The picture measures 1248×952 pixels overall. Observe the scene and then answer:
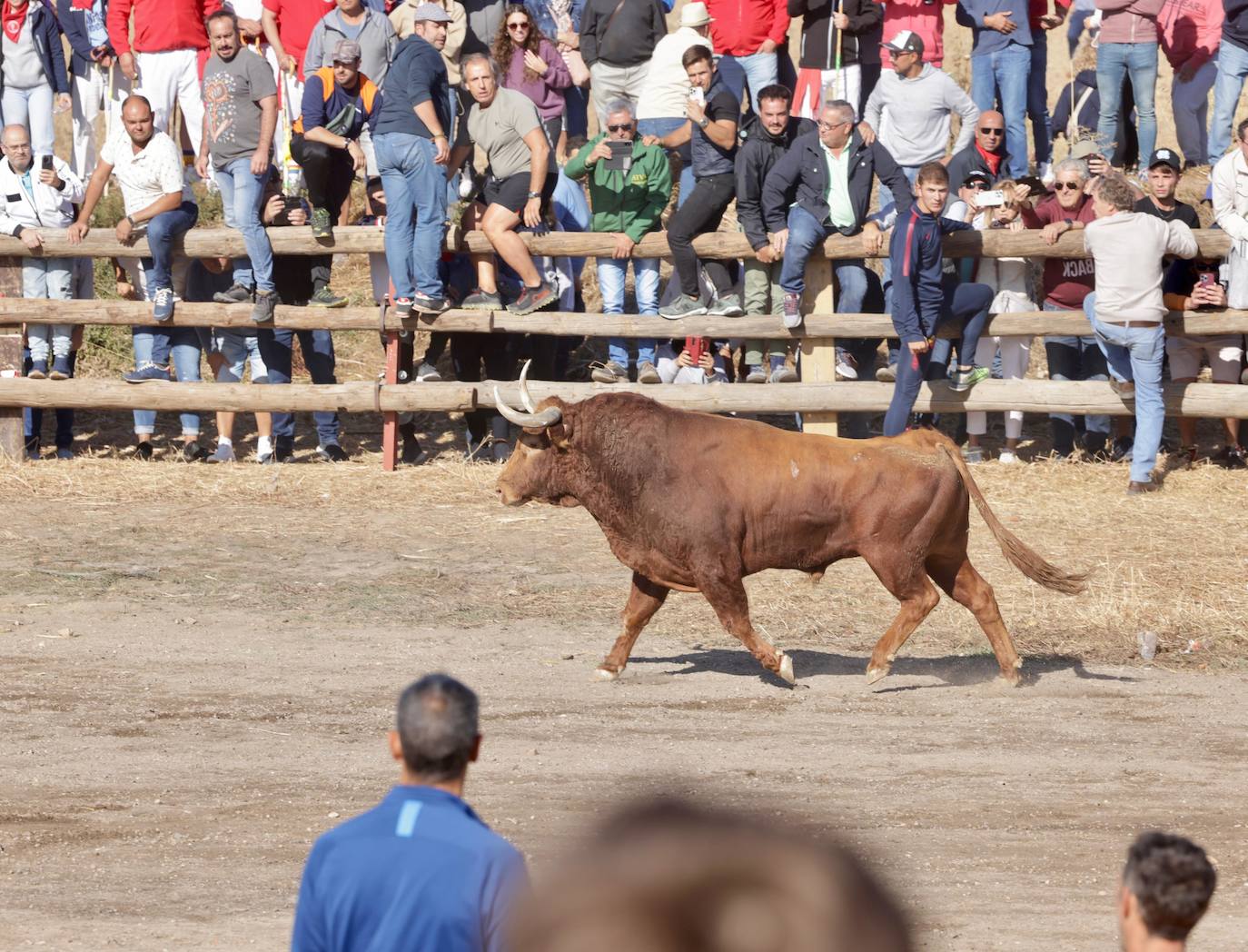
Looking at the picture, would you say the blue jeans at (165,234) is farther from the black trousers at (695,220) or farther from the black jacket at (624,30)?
the black trousers at (695,220)

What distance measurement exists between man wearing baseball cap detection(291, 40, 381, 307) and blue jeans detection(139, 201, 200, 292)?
101 cm

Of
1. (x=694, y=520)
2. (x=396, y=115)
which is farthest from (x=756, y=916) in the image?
(x=396, y=115)

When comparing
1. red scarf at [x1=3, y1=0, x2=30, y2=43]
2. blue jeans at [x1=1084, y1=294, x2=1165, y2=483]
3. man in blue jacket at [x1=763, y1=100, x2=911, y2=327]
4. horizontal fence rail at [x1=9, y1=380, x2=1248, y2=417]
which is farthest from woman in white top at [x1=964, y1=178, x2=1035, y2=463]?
red scarf at [x1=3, y1=0, x2=30, y2=43]

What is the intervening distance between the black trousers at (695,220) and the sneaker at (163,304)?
409 centimetres

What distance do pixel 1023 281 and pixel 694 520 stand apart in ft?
19.2

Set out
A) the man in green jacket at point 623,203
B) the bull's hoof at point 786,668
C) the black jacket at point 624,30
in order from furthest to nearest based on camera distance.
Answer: the black jacket at point 624,30
the man in green jacket at point 623,203
the bull's hoof at point 786,668

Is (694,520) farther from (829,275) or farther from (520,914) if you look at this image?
(520,914)

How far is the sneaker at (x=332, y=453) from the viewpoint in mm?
14602

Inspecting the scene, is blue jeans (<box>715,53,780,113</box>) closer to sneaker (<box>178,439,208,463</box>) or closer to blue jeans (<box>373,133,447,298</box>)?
blue jeans (<box>373,133,447,298</box>)

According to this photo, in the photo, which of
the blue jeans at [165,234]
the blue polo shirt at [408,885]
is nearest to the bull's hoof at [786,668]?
the blue polo shirt at [408,885]

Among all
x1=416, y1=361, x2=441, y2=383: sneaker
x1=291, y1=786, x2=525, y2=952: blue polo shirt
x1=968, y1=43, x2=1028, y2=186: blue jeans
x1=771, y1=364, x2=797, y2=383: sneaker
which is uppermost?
x1=968, y1=43, x2=1028, y2=186: blue jeans

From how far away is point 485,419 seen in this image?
48.6ft

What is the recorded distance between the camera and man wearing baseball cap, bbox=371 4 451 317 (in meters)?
13.1

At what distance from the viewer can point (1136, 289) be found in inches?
496
